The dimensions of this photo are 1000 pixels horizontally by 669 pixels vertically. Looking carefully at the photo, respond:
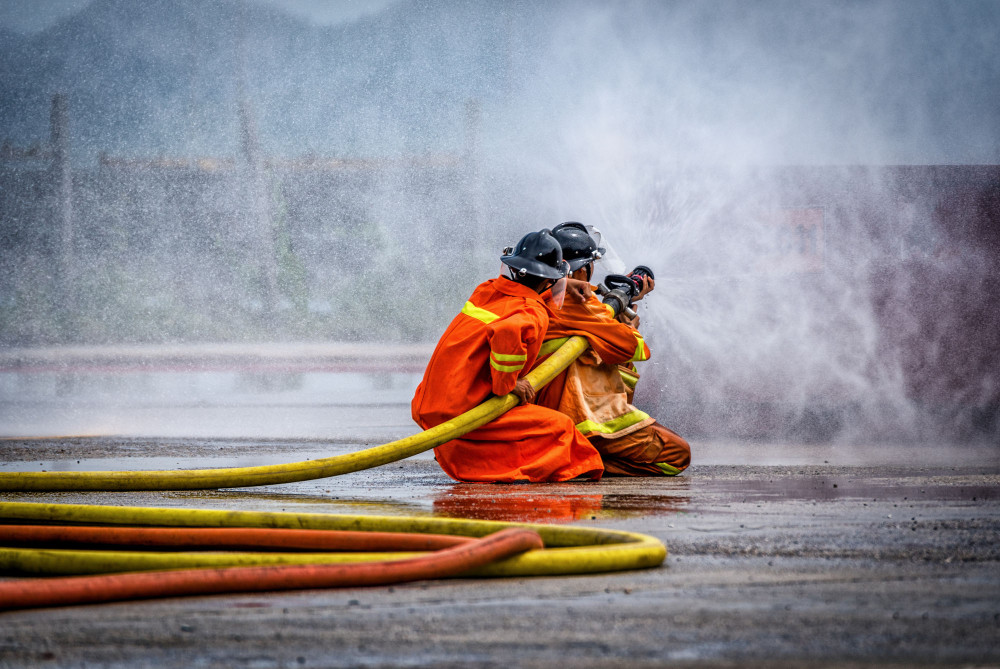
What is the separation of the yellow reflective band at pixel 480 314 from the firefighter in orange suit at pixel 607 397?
445 millimetres

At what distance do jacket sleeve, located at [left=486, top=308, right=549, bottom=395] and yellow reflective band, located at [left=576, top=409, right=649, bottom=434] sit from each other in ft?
1.68

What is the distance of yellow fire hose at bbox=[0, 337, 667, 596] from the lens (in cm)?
300

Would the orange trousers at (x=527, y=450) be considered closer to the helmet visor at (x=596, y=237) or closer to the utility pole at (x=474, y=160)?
the helmet visor at (x=596, y=237)

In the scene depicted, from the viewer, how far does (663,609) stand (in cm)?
259

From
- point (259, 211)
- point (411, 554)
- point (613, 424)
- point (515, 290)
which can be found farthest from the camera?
point (259, 211)

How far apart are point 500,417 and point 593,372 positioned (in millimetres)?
682

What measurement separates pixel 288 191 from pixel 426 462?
17.7 metres

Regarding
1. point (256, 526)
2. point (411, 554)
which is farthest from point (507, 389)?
point (411, 554)

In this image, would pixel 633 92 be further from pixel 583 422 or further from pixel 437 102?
pixel 583 422

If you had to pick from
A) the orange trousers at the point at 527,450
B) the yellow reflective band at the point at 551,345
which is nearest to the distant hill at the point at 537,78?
the yellow reflective band at the point at 551,345

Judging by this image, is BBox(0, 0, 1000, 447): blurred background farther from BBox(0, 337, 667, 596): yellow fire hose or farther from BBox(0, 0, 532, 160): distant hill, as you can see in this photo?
BBox(0, 337, 667, 596): yellow fire hose

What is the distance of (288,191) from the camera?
24.2 m

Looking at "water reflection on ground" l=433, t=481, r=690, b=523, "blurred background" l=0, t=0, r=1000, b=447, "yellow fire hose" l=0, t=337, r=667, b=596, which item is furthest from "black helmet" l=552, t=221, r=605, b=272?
"blurred background" l=0, t=0, r=1000, b=447

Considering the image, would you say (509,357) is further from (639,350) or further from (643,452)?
(643,452)
